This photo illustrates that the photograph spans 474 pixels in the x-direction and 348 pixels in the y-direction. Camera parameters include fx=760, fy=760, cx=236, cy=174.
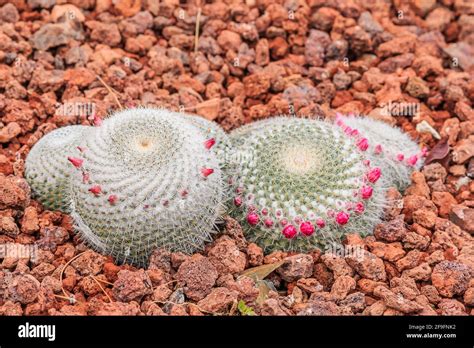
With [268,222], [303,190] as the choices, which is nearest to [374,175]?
[303,190]

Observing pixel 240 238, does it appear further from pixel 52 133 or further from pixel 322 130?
pixel 52 133

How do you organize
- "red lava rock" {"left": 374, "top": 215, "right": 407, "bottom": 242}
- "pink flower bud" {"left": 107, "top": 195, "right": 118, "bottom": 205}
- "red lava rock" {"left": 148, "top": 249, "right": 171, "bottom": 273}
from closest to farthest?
"pink flower bud" {"left": 107, "top": 195, "right": 118, "bottom": 205} → "red lava rock" {"left": 148, "top": 249, "right": 171, "bottom": 273} → "red lava rock" {"left": 374, "top": 215, "right": 407, "bottom": 242}

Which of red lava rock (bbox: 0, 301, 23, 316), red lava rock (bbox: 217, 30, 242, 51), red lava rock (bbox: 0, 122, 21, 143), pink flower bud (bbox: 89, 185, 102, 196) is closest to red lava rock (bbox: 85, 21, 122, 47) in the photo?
red lava rock (bbox: 217, 30, 242, 51)

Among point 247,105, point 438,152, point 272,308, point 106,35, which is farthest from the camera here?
point 106,35

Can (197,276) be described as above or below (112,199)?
below

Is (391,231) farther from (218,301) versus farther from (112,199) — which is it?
(112,199)

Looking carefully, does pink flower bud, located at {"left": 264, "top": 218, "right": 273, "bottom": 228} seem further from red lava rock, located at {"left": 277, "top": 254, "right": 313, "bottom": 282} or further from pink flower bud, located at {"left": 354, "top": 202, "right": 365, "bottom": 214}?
pink flower bud, located at {"left": 354, "top": 202, "right": 365, "bottom": 214}
